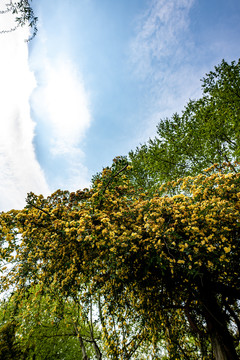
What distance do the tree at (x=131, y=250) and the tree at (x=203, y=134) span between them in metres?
5.79

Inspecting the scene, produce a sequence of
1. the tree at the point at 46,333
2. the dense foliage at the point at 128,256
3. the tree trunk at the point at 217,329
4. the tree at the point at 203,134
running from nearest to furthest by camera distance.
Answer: the dense foliage at the point at 128,256
the tree trunk at the point at 217,329
the tree at the point at 46,333
the tree at the point at 203,134

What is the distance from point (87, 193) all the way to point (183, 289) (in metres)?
3.49

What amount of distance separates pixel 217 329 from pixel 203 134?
8.01m

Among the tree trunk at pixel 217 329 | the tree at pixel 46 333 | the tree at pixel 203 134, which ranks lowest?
the tree trunk at pixel 217 329

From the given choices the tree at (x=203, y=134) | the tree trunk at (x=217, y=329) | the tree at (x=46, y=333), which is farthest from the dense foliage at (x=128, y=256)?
the tree at (x=203, y=134)

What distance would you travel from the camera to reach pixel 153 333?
4.39 metres

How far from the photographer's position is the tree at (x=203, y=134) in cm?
877

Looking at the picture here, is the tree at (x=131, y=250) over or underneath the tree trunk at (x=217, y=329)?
over

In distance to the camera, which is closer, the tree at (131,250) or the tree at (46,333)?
the tree at (131,250)

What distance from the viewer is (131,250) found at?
3420mm

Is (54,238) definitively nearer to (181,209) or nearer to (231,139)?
(181,209)

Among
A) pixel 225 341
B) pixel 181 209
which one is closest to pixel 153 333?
pixel 225 341

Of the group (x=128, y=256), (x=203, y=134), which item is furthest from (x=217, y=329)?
(x=203, y=134)

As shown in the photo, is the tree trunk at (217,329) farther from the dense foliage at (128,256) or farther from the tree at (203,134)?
the tree at (203,134)
